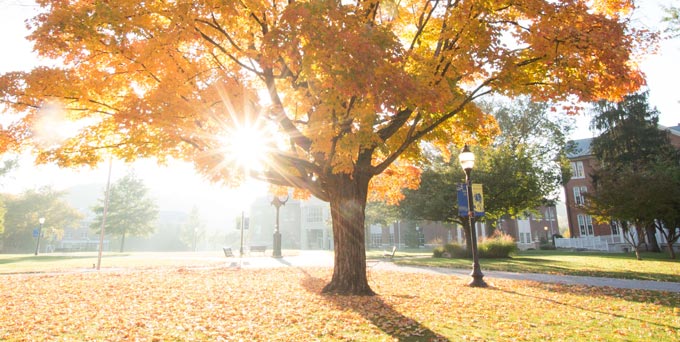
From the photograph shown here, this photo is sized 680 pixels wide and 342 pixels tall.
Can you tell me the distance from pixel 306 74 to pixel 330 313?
15.9 feet

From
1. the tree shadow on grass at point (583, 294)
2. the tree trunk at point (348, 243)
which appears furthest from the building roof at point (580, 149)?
the tree trunk at point (348, 243)

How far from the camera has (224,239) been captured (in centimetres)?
10706

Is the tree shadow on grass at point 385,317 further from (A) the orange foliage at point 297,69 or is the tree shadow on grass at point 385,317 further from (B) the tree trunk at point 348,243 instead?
(A) the orange foliage at point 297,69

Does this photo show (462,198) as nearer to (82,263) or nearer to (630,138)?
(82,263)

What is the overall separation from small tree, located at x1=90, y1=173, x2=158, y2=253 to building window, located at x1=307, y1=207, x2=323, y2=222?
26052mm

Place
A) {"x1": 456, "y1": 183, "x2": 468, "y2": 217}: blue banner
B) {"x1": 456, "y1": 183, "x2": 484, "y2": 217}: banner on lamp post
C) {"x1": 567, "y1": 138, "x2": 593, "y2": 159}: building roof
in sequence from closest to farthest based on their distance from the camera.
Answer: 1. {"x1": 456, "y1": 183, "x2": 484, "y2": 217}: banner on lamp post
2. {"x1": 456, "y1": 183, "x2": 468, "y2": 217}: blue banner
3. {"x1": 567, "y1": 138, "x2": 593, "y2": 159}: building roof

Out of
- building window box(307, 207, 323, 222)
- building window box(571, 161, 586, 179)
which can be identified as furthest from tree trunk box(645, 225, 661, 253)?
building window box(307, 207, 323, 222)

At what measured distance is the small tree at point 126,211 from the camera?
174 feet

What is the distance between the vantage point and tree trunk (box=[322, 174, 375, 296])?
9.33m

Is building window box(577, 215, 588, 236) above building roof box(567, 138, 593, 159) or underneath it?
underneath

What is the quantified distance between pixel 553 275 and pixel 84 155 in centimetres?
1550

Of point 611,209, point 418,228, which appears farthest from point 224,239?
point 611,209

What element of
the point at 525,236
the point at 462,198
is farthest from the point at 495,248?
the point at 525,236

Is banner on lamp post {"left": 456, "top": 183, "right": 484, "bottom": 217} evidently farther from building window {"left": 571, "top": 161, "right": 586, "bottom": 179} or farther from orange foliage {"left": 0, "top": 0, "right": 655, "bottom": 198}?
building window {"left": 571, "top": 161, "right": 586, "bottom": 179}
